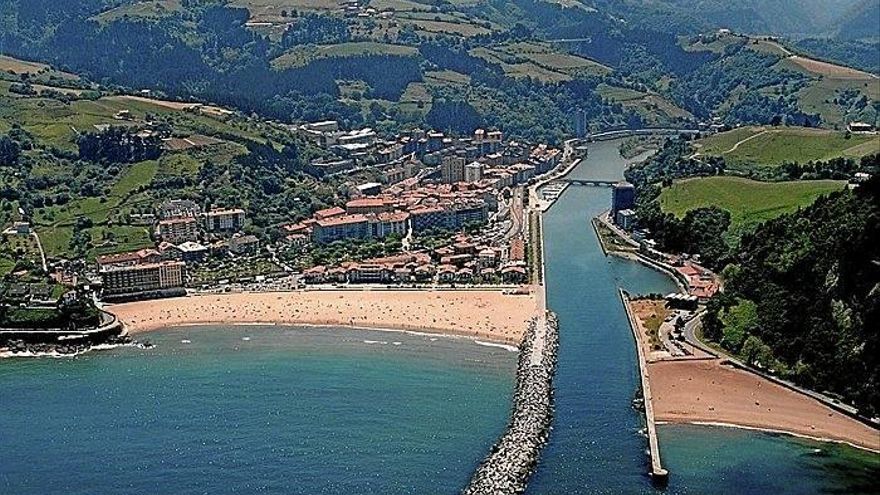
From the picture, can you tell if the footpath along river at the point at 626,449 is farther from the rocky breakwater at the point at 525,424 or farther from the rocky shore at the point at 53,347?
the rocky shore at the point at 53,347

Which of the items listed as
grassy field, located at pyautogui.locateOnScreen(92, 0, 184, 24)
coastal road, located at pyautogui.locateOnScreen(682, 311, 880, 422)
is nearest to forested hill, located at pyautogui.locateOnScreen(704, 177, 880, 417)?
coastal road, located at pyautogui.locateOnScreen(682, 311, 880, 422)

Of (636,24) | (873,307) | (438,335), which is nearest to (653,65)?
(636,24)

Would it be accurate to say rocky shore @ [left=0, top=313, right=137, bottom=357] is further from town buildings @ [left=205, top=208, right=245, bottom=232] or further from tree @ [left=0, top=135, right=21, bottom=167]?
tree @ [left=0, top=135, right=21, bottom=167]

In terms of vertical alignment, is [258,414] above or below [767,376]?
below

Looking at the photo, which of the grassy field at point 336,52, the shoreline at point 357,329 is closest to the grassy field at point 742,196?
the shoreline at point 357,329

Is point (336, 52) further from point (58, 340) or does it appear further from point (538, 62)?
point (58, 340)

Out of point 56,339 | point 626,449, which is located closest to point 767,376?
point 626,449

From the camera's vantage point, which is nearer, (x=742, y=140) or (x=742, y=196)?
(x=742, y=196)

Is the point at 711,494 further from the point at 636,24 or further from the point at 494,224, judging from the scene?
the point at 636,24

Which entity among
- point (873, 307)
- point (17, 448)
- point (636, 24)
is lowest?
point (17, 448)
